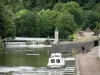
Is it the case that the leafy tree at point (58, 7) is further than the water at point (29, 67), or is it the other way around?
the leafy tree at point (58, 7)

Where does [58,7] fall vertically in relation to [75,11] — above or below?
above

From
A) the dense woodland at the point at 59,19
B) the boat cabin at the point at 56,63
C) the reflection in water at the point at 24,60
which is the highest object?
the dense woodland at the point at 59,19

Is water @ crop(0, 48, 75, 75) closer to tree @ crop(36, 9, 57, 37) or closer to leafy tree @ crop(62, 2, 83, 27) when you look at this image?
tree @ crop(36, 9, 57, 37)

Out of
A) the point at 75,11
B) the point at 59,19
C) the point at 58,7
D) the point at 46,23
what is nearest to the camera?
the point at 59,19

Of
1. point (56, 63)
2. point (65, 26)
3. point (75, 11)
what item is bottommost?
point (56, 63)

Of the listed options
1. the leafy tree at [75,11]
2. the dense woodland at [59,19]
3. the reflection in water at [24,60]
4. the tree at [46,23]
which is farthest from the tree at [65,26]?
the reflection in water at [24,60]

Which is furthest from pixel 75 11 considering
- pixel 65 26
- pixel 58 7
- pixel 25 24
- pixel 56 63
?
pixel 56 63

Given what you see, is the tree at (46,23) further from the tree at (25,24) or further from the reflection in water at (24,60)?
the reflection in water at (24,60)

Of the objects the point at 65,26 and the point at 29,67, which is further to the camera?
the point at 65,26

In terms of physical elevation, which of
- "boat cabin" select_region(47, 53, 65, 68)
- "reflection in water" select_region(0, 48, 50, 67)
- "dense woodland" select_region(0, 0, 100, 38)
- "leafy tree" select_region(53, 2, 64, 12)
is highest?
"leafy tree" select_region(53, 2, 64, 12)

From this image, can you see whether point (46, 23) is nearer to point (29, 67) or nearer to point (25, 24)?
point (25, 24)

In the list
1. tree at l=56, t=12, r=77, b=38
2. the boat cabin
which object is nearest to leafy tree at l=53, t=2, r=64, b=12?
tree at l=56, t=12, r=77, b=38

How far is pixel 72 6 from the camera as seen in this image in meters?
165

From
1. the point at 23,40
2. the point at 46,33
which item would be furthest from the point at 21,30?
the point at 23,40
